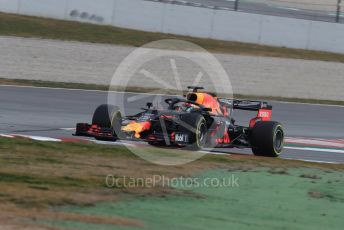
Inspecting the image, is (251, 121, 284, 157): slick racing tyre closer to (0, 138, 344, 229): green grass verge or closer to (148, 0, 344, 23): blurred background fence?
(0, 138, 344, 229): green grass verge

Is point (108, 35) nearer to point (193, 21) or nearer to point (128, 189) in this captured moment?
point (193, 21)

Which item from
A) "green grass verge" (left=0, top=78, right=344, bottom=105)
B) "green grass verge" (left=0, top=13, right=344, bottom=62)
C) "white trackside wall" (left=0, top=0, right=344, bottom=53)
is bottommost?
"green grass verge" (left=0, top=78, right=344, bottom=105)

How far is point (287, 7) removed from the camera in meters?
36.2

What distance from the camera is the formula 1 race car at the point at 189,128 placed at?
11.6m

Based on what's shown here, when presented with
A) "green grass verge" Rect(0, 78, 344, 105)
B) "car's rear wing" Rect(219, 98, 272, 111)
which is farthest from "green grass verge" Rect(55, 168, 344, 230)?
"green grass verge" Rect(0, 78, 344, 105)

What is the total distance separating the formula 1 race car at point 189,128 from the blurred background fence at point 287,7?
19.6 metres

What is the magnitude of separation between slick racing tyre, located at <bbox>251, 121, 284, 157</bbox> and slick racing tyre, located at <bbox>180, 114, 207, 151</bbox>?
1.04 metres

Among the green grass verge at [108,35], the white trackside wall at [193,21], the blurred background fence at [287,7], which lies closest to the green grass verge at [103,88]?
the green grass verge at [108,35]

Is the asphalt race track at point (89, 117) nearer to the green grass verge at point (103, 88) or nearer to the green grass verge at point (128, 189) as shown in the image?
the green grass verge at point (103, 88)

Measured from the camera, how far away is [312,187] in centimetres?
896

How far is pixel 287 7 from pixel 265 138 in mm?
24896

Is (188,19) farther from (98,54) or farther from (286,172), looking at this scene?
(286,172)

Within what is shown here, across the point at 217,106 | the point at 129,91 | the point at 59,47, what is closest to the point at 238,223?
the point at 217,106

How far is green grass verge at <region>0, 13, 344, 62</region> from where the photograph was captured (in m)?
25.3
